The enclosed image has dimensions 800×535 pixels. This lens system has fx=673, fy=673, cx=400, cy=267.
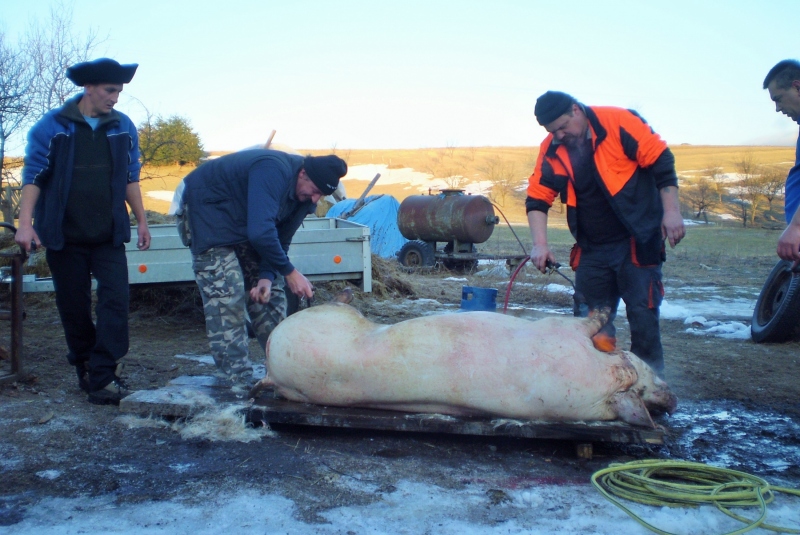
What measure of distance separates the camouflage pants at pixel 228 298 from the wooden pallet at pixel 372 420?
28cm

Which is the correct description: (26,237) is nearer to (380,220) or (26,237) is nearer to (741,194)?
(380,220)

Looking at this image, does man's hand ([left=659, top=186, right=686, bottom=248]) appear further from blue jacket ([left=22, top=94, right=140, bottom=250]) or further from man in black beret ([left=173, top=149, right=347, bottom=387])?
blue jacket ([left=22, top=94, right=140, bottom=250])

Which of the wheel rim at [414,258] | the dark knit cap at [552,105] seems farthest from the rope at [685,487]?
the wheel rim at [414,258]

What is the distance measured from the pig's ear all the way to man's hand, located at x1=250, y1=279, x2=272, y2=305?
1.95m

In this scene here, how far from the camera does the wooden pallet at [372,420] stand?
3.11 m

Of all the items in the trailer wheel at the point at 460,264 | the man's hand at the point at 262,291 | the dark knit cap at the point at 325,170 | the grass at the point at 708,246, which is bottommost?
the grass at the point at 708,246

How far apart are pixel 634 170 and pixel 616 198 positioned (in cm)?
21

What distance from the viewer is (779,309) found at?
624 centimetres

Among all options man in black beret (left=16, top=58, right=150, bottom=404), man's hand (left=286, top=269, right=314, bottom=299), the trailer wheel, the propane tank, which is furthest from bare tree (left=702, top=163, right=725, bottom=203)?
man in black beret (left=16, top=58, right=150, bottom=404)

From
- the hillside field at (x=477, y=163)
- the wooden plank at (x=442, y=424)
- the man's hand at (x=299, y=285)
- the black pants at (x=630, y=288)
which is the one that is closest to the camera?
the wooden plank at (x=442, y=424)

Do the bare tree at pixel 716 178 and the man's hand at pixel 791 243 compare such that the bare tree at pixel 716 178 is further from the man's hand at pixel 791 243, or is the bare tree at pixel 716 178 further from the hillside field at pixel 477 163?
the man's hand at pixel 791 243

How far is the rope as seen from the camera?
8.44 feet

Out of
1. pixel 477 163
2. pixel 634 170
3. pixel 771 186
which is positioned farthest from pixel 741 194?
pixel 634 170

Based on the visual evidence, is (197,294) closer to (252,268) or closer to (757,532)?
(252,268)
